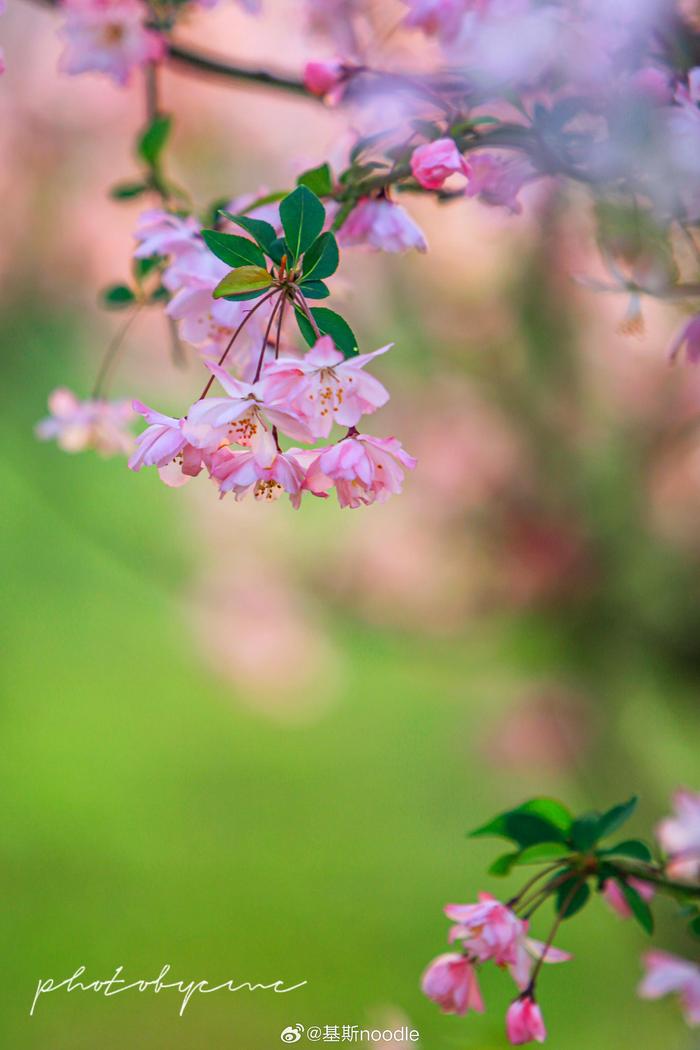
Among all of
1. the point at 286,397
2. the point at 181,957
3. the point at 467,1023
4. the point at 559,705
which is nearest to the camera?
the point at 286,397

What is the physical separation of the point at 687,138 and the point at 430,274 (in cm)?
199

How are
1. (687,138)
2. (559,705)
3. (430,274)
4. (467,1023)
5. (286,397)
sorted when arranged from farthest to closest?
(559,705), (430,274), (467,1023), (687,138), (286,397)

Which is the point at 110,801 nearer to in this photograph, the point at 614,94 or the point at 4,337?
the point at 4,337

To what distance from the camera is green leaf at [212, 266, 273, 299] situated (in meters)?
0.56

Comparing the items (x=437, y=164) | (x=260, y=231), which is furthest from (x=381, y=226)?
(x=260, y=231)

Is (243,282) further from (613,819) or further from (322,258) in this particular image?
(613,819)

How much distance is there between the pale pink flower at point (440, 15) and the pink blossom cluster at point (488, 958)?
79 cm

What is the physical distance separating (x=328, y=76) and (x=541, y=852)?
2.22 feet

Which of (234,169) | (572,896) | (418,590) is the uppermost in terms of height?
(234,169)

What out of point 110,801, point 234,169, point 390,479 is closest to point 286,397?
point 390,479

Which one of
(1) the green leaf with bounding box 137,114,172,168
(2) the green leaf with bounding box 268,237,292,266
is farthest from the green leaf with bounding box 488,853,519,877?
(1) the green leaf with bounding box 137,114,172,168

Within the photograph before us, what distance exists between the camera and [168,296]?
2.91ft

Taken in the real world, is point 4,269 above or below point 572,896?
above

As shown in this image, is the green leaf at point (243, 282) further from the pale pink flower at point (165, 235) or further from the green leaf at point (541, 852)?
the green leaf at point (541, 852)
